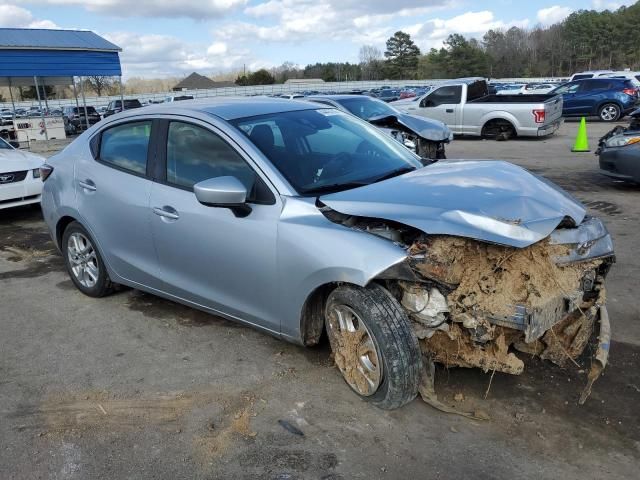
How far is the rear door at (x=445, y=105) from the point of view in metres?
17.3

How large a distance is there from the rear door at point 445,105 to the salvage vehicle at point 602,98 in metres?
4.97

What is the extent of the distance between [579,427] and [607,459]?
279mm

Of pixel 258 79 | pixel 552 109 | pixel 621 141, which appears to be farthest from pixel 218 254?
pixel 258 79

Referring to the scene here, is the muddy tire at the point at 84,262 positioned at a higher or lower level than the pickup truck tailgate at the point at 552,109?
lower

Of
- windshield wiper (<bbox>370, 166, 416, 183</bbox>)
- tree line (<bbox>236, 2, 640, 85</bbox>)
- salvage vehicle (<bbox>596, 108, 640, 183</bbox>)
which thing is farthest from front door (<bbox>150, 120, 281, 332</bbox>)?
tree line (<bbox>236, 2, 640, 85</bbox>)

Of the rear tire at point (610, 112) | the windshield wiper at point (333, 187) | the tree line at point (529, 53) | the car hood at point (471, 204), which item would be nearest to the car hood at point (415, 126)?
the car hood at point (471, 204)

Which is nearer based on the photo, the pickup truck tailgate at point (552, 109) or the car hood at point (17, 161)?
the car hood at point (17, 161)

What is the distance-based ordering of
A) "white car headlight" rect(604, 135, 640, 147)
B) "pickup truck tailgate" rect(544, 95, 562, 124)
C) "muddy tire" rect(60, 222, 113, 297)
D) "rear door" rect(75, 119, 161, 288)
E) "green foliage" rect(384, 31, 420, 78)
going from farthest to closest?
"green foliage" rect(384, 31, 420, 78), "pickup truck tailgate" rect(544, 95, 562, 124), "white car headlight" rect(604, 135, 640, 147), "muddy tire" rect(60, 222, 113, 297), "rear door" rect(75, 119, 161, 288)

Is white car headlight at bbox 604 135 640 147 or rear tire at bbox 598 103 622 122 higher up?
white car headlight at bbox 604 135 640 147

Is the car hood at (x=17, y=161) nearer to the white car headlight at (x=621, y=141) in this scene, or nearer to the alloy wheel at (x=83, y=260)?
the alloy wheel at (x=83, y=260)

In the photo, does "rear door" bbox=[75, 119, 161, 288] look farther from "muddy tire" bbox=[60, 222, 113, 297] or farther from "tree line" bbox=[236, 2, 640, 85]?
"tree line" bbox=[236, 2, 640, 85]

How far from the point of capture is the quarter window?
12.2ft

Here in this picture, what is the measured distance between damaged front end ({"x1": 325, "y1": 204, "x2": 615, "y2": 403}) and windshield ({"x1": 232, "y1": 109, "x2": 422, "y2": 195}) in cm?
54

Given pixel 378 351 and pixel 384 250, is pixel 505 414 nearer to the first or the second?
pixel 378 351
